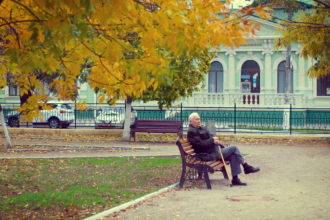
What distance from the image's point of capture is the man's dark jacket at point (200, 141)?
8164 mm

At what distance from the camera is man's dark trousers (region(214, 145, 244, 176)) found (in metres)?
8.02

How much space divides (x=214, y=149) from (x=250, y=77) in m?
24.2

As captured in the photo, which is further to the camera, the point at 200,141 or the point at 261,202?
the point at 200,141

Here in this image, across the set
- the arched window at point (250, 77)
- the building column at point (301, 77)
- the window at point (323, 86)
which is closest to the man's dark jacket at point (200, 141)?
the building column at point (301, 77)

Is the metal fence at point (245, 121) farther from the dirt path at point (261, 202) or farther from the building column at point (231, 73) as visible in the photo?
the building column at point (231, 73)

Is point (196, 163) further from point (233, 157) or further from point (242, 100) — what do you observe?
point (242, 100)

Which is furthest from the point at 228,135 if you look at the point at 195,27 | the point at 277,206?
the point at 195,27

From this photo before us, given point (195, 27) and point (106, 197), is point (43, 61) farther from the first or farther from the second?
point (106, 197)

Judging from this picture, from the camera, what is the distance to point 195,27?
5.47 m

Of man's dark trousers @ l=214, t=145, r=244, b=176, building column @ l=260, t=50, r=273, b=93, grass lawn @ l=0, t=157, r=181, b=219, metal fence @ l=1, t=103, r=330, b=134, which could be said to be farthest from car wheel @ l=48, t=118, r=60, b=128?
building column @ l=260, t=50, r=273, b=93

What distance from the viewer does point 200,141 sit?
26.8 ft

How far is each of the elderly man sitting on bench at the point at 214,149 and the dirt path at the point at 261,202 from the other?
31cm

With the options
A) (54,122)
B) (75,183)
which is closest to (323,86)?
(54,122)

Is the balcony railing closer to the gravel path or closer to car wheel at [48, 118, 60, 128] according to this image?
car wheel at [48, 118, 60, 128]
